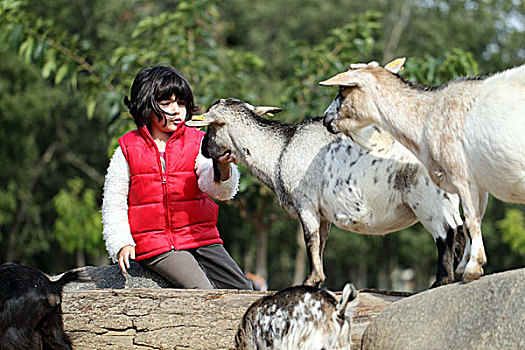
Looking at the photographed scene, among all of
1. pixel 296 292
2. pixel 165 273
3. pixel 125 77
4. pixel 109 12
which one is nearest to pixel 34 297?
pixel 165 273

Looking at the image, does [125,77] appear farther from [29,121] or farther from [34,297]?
[29,121]

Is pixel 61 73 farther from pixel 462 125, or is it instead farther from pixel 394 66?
pixel 462 125

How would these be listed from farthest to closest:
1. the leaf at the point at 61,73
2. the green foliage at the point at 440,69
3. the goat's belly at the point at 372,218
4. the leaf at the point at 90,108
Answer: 1. the leaf at the point at 90,108
2. the leaf at the point at 61,73
3. the green foliage at the point at 440,69
4. the goat's belly at the point at 372,218

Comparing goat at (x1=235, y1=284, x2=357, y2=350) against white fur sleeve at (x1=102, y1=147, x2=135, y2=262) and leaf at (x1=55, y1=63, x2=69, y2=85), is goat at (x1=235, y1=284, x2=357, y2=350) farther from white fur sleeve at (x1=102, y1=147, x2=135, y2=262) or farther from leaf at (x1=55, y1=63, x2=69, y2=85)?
leaf at (x1=55, y1=63, x2=69, y2=85)

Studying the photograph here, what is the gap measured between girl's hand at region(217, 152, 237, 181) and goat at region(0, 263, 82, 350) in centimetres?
149

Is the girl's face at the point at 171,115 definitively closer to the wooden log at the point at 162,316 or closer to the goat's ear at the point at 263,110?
the goat's ear at the point at 263,110

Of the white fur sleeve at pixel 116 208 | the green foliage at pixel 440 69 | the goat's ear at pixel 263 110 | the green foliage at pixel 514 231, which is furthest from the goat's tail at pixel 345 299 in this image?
the green foliage at pixel 514 231

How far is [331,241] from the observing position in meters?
26.6

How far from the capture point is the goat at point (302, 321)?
3771 mm

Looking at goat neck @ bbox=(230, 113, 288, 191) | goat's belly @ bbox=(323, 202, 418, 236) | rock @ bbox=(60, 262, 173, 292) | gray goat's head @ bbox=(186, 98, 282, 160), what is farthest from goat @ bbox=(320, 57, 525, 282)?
rock @ bbox=(60, 262, 173, 292)

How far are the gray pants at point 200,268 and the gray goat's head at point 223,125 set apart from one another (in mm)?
769

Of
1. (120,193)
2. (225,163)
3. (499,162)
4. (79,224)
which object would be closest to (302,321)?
(499,162)

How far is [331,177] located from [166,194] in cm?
130

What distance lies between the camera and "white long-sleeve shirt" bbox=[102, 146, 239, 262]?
5.46 m
